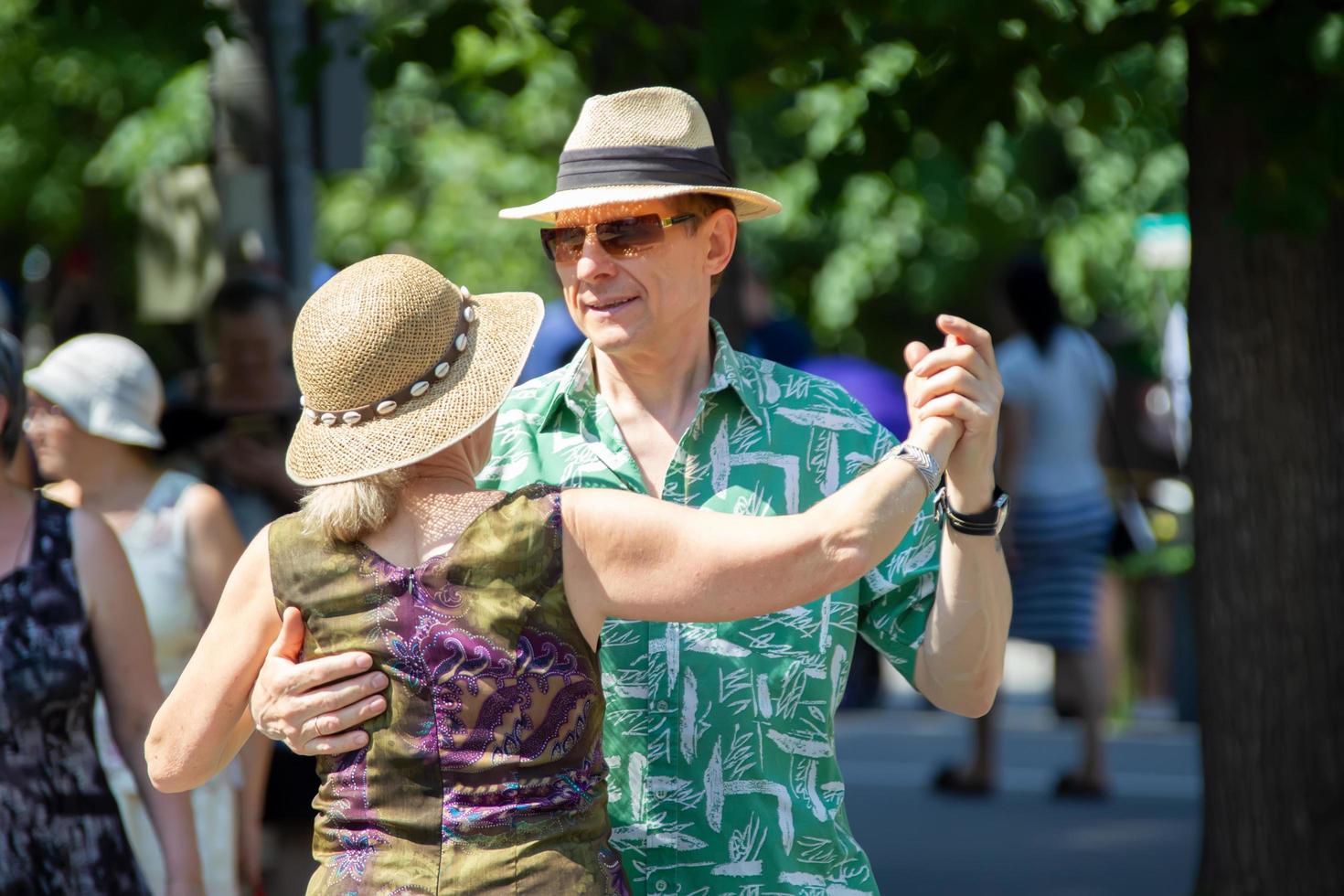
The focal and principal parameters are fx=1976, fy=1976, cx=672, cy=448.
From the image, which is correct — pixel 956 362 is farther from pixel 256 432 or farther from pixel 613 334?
pixel 256 432

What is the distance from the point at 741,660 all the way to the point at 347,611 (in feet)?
2.26

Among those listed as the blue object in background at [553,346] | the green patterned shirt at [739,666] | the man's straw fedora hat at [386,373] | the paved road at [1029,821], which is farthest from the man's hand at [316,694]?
the blue object in background at [553,346]

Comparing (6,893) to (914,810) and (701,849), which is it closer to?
(701,849)

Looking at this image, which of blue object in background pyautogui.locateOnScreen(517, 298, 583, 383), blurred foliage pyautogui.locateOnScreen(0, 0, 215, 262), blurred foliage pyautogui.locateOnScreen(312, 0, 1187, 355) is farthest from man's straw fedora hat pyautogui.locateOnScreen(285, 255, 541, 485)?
blurred foliage pyautogui.locateOnScreen(0, 0, 215, 262)

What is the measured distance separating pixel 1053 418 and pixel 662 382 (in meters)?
5.46

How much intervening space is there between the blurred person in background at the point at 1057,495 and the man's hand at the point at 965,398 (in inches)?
211

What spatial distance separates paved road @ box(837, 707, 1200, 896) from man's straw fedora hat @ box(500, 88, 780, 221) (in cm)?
446

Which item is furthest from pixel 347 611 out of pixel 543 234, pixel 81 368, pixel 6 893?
pixel 81 368

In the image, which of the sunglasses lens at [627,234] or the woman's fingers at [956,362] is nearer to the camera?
the woman's fingers at [956,362]

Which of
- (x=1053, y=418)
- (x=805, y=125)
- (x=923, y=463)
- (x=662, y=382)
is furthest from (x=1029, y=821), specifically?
(x=805, y=125)

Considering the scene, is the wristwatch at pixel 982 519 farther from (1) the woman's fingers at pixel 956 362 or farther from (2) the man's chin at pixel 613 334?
(2) the man's chin at pixel 613 334

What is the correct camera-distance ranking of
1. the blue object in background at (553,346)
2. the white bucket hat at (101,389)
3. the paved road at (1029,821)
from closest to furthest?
the white bucket hat at (101,389), the paved road at (1029,821), the blue object in background at (553,346)

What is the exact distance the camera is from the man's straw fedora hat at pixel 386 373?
2.51 meters

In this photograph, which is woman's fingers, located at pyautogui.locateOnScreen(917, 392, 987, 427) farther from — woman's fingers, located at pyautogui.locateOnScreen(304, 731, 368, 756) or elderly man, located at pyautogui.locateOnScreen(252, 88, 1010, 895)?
woman's fingers, located at pyautogui.locateOnScreen(304, 731, 368, 756)
